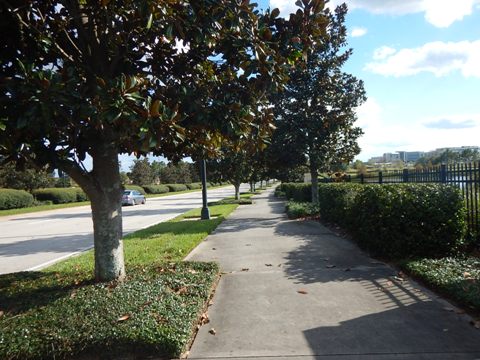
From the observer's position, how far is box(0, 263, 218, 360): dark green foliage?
398 cm

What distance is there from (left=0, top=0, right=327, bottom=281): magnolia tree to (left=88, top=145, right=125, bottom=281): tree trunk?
14 millimetres

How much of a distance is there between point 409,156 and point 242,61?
268 feet

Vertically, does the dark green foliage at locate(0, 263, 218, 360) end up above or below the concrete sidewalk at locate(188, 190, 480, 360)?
above

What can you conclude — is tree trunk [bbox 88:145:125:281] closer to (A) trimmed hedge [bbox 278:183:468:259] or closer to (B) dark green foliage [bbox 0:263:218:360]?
(B) dark green foliage [bbox 0:263:218:360]

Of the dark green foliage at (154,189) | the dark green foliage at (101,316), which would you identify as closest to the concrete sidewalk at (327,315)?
the dark green foliage at (101,316)

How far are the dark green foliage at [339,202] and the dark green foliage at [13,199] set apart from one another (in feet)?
90.0

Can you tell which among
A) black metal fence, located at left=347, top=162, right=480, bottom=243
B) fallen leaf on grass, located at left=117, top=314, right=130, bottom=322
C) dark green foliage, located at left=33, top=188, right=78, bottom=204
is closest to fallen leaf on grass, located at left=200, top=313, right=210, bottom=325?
fallen leaf on grass, located at left=117, top=314, right=130, bottom=322

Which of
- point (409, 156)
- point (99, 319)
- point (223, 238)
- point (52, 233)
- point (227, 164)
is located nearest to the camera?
point (99, 319)

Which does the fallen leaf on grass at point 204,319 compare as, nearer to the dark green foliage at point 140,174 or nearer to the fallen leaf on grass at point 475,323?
the fallen leaf on grass at point 475,323

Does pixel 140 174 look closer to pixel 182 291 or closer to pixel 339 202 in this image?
pixel 339 202

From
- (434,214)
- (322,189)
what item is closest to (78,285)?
(434,214)

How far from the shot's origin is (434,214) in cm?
727

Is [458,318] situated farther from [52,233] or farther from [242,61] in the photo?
[52,233]

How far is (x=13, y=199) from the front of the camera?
33.8 metres
